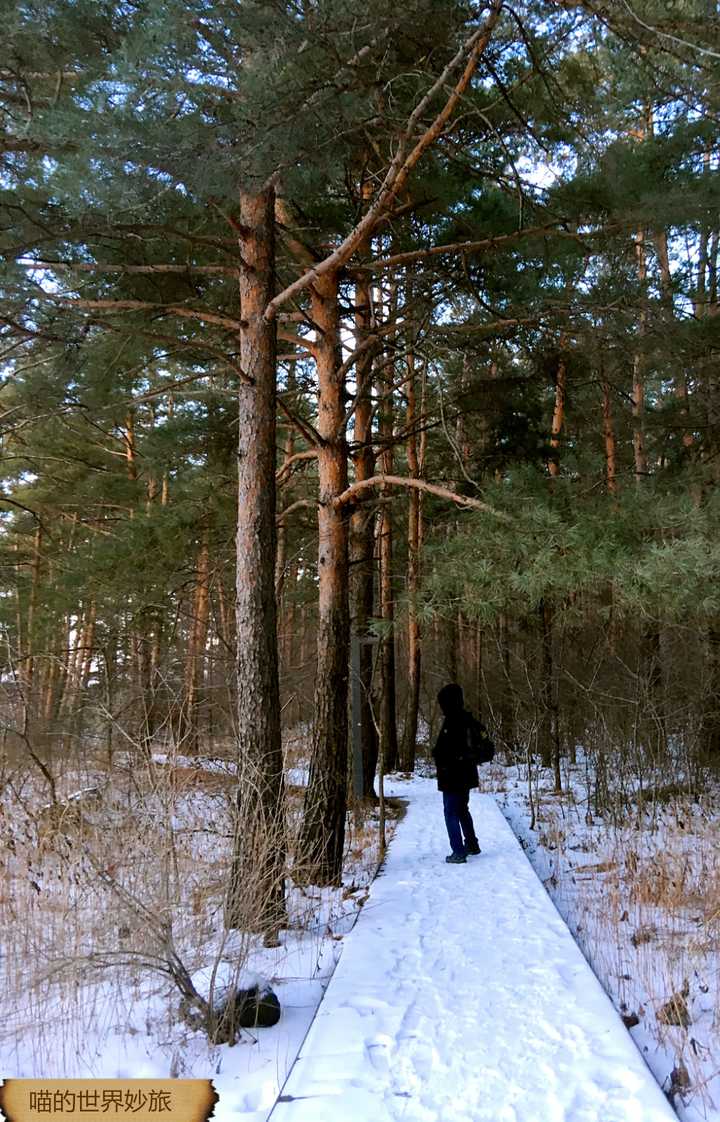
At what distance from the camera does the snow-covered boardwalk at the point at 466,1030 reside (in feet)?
8.80

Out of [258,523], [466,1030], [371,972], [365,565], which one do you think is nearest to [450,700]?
[258,523]

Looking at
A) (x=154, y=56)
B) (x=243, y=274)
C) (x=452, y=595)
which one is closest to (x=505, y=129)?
(x=243, y=274)

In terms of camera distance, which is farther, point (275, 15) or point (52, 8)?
point (52, 8)

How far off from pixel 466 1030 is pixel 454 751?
355 cm

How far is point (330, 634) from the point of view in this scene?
21.9 feet

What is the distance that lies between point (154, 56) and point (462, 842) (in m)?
6.39

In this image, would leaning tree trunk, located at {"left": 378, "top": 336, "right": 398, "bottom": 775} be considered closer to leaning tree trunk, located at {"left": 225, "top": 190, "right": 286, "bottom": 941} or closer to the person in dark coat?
the person in dark coat

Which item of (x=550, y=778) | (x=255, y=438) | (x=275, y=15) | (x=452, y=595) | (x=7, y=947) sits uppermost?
(x=275, y=15)

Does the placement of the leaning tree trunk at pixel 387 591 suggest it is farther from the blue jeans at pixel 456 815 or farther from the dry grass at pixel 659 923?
the blue jeans at pixel 456 815

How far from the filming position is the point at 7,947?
395 centimetres

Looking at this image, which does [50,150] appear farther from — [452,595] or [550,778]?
[550,778]

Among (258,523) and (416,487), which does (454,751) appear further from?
(258,523)

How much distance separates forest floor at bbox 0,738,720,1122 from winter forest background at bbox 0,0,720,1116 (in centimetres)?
5

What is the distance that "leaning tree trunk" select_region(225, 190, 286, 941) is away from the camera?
5250 mm
